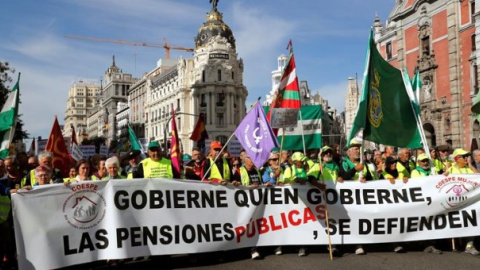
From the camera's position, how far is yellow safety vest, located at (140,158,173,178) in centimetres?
754

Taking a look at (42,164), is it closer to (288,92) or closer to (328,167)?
(288,92)

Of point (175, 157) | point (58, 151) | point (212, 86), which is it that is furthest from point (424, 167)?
point (212, 86)

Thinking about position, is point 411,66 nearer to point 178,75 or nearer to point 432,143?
point 432,143

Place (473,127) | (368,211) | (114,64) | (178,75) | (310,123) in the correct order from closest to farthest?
1. (368,211)
2. (310,123)
3. (473,127)
4. (178,75)
5. (114,64)

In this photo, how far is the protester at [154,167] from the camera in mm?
7531

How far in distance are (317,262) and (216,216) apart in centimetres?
172

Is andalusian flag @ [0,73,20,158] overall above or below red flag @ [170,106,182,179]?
above

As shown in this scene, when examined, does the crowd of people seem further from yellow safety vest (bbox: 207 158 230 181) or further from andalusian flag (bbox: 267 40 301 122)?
andalusian flag (bbox: 267 40 301 122)

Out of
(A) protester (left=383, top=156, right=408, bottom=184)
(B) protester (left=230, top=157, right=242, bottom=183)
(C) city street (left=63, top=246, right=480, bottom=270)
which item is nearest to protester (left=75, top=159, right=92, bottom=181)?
(C) city street (left=63, top=246, right=480, bottom=270)

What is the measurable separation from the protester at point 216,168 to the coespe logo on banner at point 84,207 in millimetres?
1919

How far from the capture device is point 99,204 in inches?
268

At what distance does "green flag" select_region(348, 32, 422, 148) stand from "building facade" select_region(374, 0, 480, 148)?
2396 centimetres

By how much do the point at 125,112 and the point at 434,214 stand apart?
377ft

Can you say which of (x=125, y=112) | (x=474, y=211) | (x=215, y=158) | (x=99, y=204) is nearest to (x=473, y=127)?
(x=474, y=211)
